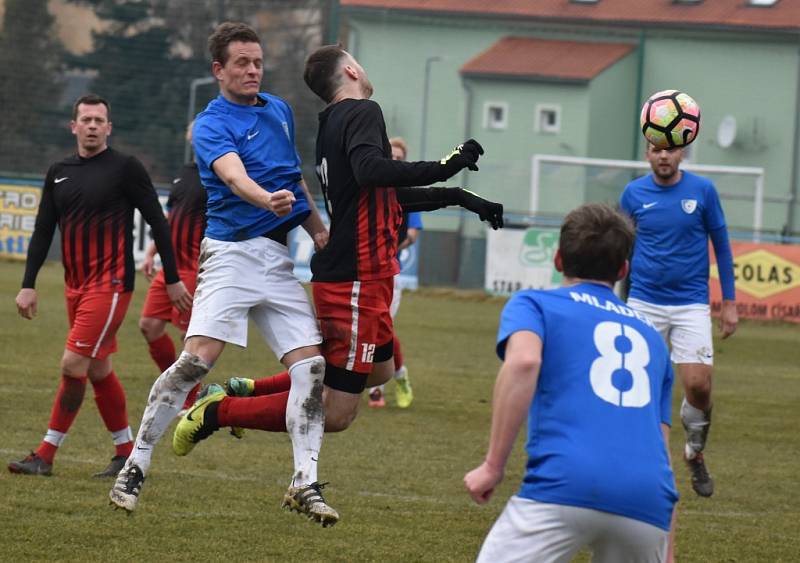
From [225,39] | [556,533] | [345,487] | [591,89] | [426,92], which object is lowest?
[345,487]

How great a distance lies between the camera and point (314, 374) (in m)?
6.21

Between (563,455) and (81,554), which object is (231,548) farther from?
(563,455)

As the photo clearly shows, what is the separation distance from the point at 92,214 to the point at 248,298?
229 cm

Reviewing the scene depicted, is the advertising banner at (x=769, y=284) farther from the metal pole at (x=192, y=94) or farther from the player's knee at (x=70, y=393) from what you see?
the player's knee at (x=70, y=393)

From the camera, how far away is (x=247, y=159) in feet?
20.5

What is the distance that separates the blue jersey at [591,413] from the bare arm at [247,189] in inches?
73.6

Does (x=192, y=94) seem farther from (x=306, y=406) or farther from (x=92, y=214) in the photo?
(x=306, y=406)

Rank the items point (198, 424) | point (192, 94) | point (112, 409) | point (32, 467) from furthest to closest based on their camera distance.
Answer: point (192, 94)
point (112, 409)
point (32, 467)
point (198, 424)

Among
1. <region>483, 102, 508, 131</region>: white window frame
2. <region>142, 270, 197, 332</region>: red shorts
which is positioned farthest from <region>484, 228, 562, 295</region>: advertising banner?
<region>483, 102, 508, 131</region>: white window frame

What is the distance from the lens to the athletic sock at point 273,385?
21.9ft

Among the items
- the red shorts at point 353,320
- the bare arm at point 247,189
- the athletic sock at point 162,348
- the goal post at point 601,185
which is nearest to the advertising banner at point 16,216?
the goal post at point 601,185

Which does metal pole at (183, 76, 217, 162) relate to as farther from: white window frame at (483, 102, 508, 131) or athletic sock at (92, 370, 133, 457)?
athletic sock at (92, 370, 133, 457)

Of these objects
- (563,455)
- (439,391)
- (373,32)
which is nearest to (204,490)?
(563,455)

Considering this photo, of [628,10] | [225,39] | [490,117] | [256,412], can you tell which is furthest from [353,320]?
[490,117]
